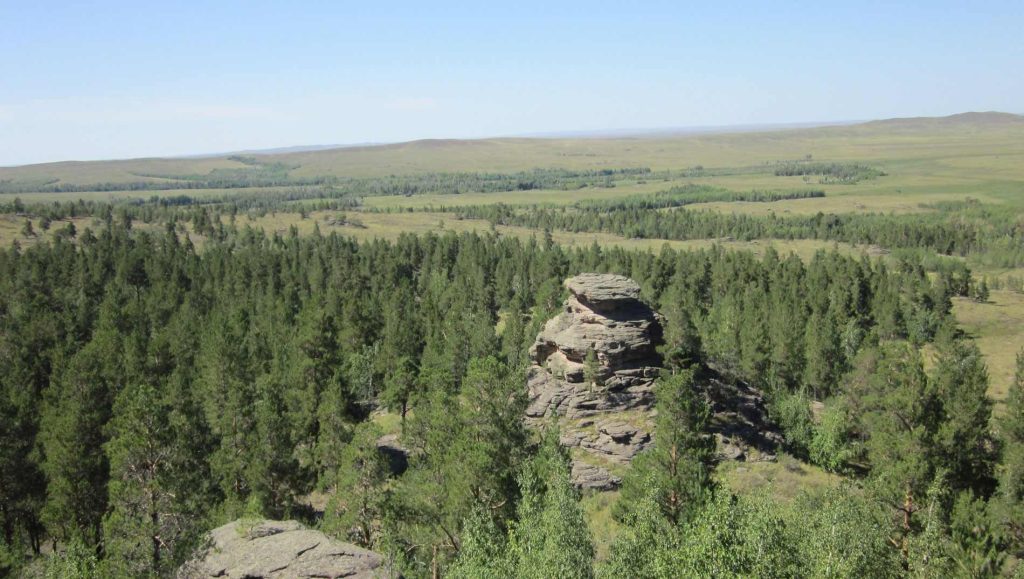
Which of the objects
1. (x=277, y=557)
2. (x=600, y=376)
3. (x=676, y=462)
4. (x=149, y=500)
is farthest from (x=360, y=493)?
(x=600, y=376)

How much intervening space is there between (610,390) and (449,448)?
58.7 ft

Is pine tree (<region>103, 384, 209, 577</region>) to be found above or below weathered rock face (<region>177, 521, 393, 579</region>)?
above

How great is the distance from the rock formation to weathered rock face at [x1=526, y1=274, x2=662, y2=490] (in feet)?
0.24

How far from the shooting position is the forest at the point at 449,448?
26172 mm

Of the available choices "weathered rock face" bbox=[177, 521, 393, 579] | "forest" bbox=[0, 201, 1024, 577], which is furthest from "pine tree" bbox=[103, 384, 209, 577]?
"weathered rock face" bbox=[177, 521, 393, 579]

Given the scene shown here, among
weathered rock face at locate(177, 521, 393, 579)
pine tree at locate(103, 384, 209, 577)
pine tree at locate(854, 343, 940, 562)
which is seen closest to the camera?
pine tree at locate(103, 384, 209, 577)

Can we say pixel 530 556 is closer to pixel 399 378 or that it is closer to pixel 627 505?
pixel 627 505

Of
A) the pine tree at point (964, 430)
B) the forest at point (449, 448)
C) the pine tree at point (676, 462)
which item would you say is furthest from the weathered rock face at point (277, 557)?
the pine tree at point (964, 430)

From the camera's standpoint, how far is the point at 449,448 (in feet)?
123

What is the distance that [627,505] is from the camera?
119ft

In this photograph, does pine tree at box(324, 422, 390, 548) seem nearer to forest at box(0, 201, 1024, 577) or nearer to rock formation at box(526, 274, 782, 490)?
forest at box(0, 201, 1024, 577)

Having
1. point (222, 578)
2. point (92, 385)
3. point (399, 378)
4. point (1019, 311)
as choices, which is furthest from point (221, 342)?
point (1019, 311)

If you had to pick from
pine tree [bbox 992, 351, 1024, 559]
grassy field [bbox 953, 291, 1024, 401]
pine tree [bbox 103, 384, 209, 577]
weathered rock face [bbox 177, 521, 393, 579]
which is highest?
pine tree [bbox 103, 384, 209, 577]

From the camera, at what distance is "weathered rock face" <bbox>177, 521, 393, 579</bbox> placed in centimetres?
2855
